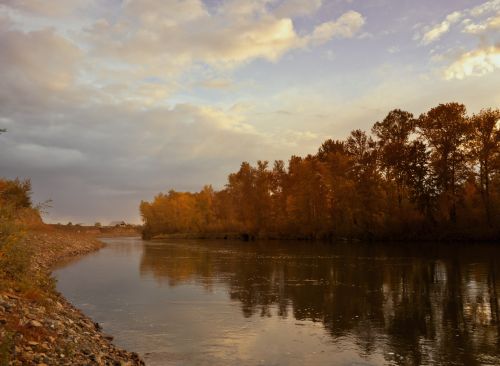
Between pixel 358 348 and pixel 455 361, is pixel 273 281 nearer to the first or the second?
pixel 358 348

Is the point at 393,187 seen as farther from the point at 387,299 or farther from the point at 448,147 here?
the point at 387,299

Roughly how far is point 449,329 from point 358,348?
13.0ft

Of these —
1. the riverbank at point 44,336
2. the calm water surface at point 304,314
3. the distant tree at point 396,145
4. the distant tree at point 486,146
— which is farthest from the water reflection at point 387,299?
the distant tree at point 396,145

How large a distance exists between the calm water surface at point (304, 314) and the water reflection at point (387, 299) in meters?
0.05

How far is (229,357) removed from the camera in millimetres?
11898

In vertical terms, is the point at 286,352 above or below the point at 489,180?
below

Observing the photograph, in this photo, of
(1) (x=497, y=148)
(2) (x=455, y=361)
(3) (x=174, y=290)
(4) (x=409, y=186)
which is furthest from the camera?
(4) (x=409, y=186)

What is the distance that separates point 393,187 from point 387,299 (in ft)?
169

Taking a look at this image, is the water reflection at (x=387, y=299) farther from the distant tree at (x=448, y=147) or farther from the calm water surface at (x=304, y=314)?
the distant tree at (x=448, y=147)

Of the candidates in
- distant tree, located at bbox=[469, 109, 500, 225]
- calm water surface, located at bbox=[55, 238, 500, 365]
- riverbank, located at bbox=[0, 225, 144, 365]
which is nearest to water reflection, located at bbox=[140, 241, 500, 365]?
calm water surface, located at bbox=[55, 238, 500, 365]

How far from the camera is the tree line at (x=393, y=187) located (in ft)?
186

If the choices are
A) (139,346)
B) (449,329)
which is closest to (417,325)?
(449,329)

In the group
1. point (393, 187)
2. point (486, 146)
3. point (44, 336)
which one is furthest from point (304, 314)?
point (393, 187)

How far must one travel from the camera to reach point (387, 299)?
65.9 feet
